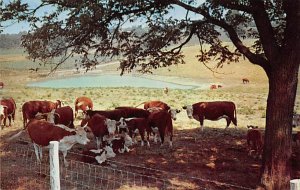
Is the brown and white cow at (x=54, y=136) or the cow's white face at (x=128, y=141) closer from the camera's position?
the brown and white cow at (x=54, y=136)

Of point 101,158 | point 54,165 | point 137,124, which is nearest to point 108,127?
point 137,124

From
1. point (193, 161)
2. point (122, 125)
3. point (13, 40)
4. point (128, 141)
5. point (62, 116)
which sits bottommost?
point (193, 161)

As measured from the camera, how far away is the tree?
10188 mm

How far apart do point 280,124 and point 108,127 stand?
20.5ft

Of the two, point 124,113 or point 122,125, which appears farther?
point 124,113

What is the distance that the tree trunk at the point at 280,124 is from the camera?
10141mm

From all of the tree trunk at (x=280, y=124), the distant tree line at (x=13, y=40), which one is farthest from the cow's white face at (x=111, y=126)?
the tree trunk at (x=280, y=124)

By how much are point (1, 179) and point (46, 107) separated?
8.68 m

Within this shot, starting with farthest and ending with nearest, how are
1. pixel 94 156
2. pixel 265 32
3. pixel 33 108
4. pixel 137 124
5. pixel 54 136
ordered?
pixel 33 108, pixel 137 124, pixel 94 156, pixel 54 136, pixel 265 32

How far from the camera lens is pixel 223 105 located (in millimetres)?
19516

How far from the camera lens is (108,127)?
14.6 m

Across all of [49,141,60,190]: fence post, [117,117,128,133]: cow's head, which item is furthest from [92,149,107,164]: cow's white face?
[49,141,60,190]: fence post

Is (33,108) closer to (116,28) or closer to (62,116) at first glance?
(62,116)

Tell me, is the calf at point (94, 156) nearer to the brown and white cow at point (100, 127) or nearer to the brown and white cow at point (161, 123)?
the brown and white cow at point (100, 127)
